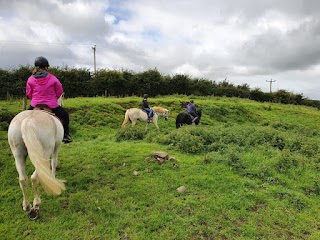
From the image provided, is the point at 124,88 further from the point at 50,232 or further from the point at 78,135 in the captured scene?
the point at 50,232

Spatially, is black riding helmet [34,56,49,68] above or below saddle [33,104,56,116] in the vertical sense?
above

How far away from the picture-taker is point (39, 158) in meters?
4.53

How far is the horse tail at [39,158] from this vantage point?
14.4 feet

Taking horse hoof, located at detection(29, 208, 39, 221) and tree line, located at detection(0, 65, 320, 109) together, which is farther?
tree line, located at detection(0, 65, 320, 109)

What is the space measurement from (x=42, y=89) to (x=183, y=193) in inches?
164

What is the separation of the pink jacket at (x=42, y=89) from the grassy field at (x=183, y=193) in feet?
7.32

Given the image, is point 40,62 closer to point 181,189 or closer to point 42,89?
point 42,89

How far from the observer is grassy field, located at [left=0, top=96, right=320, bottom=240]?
508 cm

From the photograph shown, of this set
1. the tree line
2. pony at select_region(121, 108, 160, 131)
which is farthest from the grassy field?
the tree line

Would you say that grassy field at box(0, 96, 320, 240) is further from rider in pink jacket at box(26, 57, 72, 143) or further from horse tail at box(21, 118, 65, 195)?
rider in pink jacket at box(26, 57, 72, 143)

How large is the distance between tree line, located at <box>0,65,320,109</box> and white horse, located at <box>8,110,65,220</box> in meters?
22.8

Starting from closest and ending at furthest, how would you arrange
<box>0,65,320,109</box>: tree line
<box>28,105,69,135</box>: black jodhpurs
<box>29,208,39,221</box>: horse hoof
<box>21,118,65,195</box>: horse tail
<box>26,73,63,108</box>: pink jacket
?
1. <box>21,118,65,195</box>: horse tail
2. <box>29,208,39,221</box>: horse hoof
3. <box>26,73,63,108</box>: pink jacket
4. <box>28,105,69,135</box>: black jodhpurs
5. <box>0,65,320,109</box>: tree line

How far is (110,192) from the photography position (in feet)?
20.6

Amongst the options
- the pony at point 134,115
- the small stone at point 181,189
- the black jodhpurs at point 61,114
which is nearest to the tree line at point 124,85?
the pony at point 134,115
